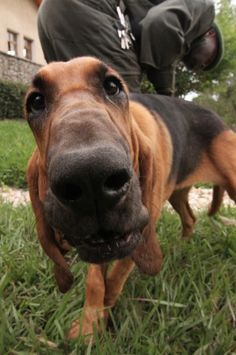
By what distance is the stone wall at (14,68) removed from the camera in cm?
2108

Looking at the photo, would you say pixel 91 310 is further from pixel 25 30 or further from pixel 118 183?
pixel 25 30

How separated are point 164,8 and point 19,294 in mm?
2514

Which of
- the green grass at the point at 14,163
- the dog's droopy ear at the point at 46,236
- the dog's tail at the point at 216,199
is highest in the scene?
the dog's droopy ear at the point at 46,236

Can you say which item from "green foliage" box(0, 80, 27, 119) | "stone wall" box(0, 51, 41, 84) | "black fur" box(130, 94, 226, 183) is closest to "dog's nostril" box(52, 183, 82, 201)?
"black fur" box(130, 94, 226, 183)

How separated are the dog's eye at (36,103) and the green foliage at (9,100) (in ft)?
54.7

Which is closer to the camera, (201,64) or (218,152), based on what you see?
(218,152)

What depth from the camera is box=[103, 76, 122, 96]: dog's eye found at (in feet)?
7.10

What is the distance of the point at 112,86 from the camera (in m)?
2.19

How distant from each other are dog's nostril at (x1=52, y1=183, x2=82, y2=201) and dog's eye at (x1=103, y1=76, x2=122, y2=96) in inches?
32.7

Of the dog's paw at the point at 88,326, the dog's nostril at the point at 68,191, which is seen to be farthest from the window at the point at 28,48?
the dog's nostril at the point at 68,191

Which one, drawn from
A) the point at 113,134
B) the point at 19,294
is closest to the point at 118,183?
the point at 113,134

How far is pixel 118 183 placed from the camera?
1.46 m

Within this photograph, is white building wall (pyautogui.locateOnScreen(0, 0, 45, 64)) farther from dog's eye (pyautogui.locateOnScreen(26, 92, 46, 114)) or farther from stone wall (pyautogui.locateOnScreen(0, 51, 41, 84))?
dog's eye (pyautogui.locateOnScreen(26, 92, 46, 114))

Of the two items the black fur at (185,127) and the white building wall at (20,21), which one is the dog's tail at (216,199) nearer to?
the black fur at (185,127)
